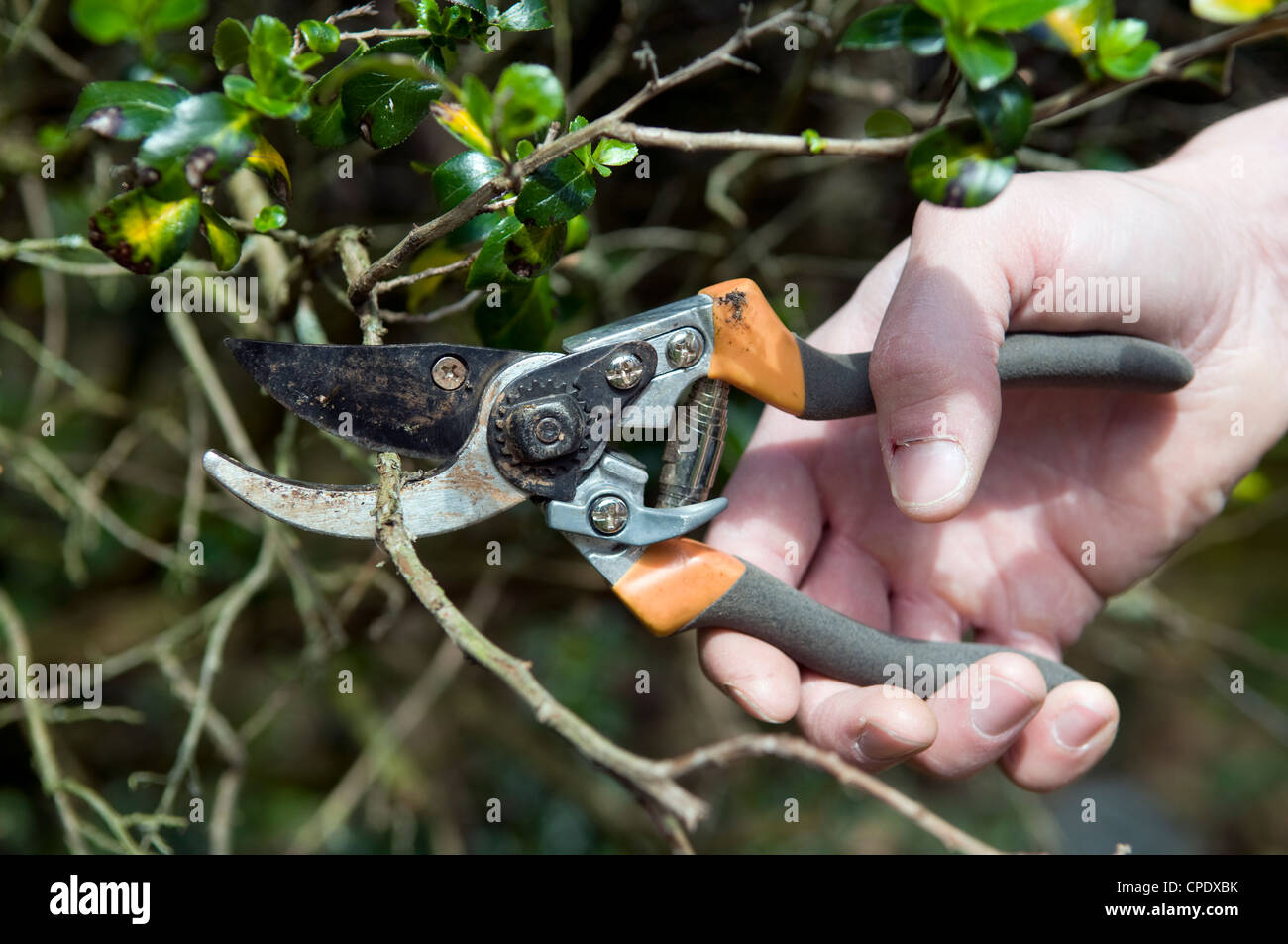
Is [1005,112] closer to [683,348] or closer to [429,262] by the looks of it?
[683,348]

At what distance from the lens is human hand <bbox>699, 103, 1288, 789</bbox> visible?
1649mm

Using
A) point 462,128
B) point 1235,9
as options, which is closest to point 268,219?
point 462,128

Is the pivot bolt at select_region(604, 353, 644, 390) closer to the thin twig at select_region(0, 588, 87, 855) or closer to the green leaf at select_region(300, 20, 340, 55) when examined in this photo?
the green leaf at select_region(300, 20, 340, 55)

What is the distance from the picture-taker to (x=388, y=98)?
49.2 inches

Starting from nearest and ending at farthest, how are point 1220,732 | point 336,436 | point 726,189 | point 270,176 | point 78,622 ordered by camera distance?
point 270,176, point 336,436, point 726,189, point 78,622, point 1220,732

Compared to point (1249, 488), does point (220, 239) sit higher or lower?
higher

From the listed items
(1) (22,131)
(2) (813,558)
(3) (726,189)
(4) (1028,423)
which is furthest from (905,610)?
(1) (22,131)

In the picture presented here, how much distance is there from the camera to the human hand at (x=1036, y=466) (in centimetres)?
165

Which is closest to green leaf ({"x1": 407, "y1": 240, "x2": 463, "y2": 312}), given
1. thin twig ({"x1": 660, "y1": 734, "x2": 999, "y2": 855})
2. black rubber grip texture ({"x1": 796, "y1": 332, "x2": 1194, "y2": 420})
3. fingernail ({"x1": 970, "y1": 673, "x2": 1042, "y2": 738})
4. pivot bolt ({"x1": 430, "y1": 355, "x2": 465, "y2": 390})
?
pivot bolt ({"x1": 430, "y1": 355, "x2": 465, "y2": 390})

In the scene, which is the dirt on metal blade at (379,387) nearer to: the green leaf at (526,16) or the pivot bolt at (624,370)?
the pivot bolt at (624,370)

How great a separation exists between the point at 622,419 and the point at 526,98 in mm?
596
